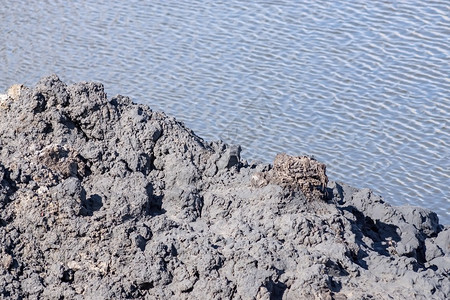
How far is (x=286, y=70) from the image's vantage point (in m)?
9.98

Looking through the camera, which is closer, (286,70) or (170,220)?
(170,220)

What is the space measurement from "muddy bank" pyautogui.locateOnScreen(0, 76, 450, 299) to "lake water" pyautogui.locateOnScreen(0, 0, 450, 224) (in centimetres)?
233

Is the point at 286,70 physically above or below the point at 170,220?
below

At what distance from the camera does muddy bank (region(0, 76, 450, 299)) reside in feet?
15.0

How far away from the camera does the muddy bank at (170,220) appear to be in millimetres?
4566

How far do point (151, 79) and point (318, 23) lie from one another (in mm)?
2212

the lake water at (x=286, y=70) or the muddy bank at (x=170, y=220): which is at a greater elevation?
the muddy bank at (x=170, y=220)

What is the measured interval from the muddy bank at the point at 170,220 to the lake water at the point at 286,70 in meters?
2.33

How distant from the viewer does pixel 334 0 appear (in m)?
11.4

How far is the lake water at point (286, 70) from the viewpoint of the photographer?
27.8 feet

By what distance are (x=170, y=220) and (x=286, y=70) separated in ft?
17.0

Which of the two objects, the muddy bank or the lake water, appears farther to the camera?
the lake water

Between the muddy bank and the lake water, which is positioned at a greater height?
the muddy bank

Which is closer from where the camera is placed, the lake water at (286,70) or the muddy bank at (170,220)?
the muddy bank at (170,220)
